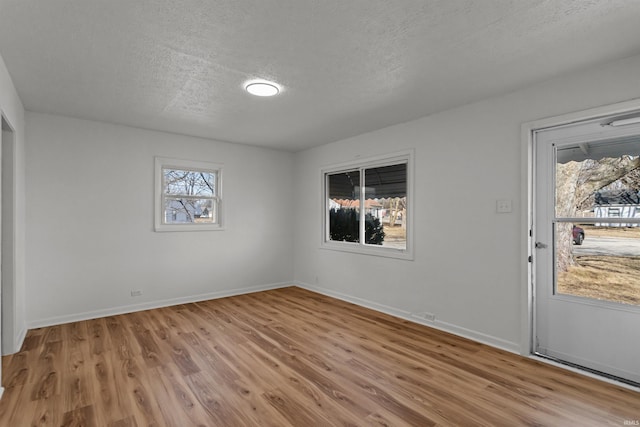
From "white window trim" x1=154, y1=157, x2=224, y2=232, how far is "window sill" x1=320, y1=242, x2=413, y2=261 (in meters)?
1.80

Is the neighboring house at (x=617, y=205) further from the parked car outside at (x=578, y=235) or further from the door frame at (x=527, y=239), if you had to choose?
the door frame at (x=527, y=239)

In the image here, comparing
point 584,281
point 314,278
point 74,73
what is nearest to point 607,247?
point 584,281

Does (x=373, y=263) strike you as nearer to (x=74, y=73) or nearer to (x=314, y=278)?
(x=314, y=278)

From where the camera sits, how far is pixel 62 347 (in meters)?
3.23

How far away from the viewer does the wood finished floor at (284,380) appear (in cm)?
212

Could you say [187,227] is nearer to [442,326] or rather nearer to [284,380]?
[284,380]

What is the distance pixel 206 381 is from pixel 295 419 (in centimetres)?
88

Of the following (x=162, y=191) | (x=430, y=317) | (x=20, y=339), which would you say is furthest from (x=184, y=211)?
(x=430, y=317)

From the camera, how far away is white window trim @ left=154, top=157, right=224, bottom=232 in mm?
4660

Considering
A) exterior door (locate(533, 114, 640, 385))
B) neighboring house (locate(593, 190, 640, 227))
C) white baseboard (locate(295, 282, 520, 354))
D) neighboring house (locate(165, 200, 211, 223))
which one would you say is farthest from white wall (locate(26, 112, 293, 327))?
neighboring house (locate(593, 190, 640, 227))

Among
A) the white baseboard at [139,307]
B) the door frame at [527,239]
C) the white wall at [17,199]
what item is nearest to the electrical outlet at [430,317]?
the door frame at [527,239]

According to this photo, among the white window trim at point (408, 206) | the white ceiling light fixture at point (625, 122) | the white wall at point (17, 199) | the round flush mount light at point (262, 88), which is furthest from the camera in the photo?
the white window trim at point (408, 206)

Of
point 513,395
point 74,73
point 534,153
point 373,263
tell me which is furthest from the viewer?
point 373,263

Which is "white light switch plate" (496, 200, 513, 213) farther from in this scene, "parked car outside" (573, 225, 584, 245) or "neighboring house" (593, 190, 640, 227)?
"neighboring house" (593, 190, 640, 227)
